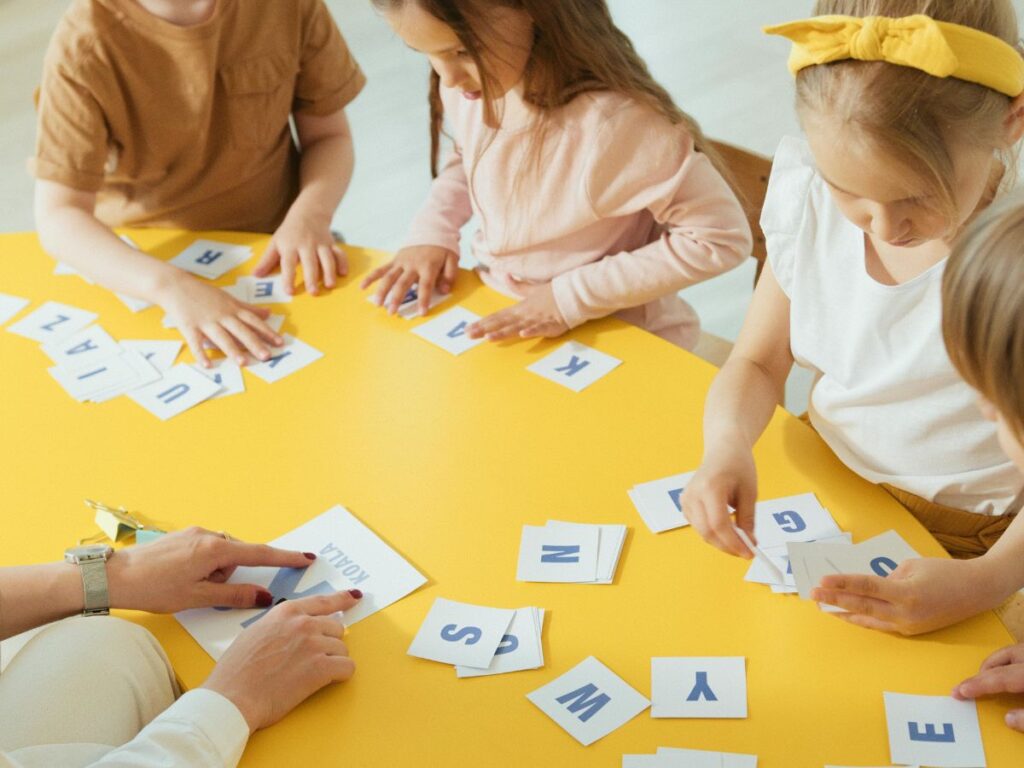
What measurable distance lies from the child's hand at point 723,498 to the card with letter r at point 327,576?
326 mm

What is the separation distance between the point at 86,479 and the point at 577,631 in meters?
0.69

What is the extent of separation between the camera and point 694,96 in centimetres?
400

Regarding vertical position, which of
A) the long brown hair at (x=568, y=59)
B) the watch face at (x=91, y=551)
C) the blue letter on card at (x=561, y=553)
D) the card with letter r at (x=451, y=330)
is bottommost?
the blue letter on card at (x=561, y=553)

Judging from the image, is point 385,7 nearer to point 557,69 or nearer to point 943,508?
point 557,69

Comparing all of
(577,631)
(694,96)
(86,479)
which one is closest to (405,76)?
(694,96)

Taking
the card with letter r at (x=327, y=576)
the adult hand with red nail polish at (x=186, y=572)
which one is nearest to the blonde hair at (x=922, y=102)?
the card with letter r at (x=327, y=576)

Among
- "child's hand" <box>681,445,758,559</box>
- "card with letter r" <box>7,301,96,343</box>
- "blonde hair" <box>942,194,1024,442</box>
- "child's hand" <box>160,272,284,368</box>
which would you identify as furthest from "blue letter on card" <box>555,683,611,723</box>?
"card with letter r" <box>7,301,96,343</box>

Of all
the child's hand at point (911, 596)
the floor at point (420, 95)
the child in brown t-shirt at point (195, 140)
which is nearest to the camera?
the child's hand at point (911, 596)

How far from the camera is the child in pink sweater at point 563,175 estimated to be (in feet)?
5.13

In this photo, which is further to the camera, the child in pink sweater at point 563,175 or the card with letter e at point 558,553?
the child in pink sweater at point 563,175

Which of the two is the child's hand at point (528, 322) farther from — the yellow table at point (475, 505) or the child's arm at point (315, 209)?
the child's arm at point (315, 209)

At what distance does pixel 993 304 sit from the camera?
87cm

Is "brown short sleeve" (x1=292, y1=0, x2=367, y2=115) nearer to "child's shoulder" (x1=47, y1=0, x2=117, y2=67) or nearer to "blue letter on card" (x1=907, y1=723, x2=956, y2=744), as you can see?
"child's shoulder" (x1=47, y1=0, x2=117, y2=67)

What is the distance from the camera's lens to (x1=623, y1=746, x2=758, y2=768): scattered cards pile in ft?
3.35
